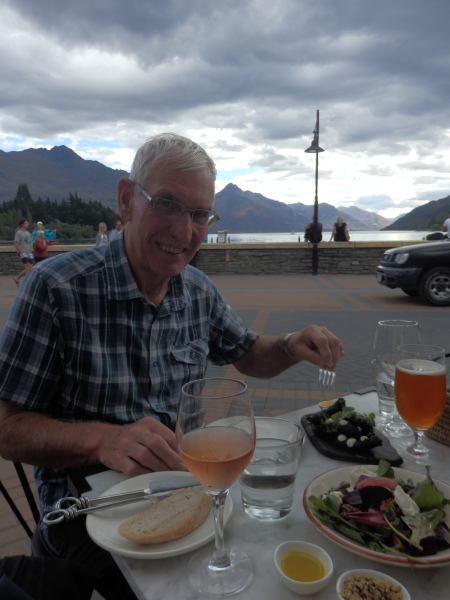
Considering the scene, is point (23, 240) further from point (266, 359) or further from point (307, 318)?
point (266, 359)

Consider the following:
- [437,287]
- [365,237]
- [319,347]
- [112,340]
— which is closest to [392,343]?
[319,347]

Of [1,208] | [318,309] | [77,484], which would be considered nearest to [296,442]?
[77,484]

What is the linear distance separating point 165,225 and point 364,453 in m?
1.15

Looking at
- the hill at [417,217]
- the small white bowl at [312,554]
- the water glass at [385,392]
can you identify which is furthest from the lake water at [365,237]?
the hill at [417,217]

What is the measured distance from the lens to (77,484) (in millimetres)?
1313

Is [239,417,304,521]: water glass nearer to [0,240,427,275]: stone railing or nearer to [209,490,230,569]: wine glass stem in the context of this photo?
[209,490,230,569]: wine glass stem

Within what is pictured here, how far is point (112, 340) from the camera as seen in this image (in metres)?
1.75

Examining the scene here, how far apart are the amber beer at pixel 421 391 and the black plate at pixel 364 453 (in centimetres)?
11

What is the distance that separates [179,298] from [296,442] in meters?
1.10

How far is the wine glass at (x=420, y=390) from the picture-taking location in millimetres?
1288

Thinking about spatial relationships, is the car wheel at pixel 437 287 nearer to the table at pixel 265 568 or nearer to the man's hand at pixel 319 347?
the man's hand at pixel 319 347

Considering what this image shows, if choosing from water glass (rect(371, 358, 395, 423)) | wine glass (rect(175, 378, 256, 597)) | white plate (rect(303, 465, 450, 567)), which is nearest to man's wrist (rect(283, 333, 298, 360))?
water glass (rect(371, 358, 395, 423))

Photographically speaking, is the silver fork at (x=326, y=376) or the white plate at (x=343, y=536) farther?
the silver fork at (x=326, y=376)

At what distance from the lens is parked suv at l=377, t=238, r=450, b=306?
9625mm
